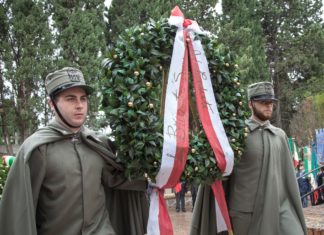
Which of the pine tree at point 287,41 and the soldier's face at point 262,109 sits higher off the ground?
the pine tree at point 287,41

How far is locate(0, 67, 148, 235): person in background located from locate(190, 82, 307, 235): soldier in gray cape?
1468mm

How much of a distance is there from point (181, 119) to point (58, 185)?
1.28 m

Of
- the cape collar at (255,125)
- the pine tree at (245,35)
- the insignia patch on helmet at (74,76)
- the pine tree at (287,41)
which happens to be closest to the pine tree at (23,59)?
the pine tree at (245,35)

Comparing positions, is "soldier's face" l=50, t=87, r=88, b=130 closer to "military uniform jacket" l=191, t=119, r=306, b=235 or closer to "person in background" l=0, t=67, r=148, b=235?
"person in background" l=0, t=67, r=148, b=235

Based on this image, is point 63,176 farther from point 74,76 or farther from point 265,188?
point 265,188

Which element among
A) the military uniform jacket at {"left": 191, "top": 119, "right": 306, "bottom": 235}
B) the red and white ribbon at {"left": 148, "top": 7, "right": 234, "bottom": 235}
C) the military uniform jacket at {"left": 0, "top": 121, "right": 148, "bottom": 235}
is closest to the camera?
the military uniform jacket at {"left": 0, "top": 121, "right": 148, "bottom": 235}

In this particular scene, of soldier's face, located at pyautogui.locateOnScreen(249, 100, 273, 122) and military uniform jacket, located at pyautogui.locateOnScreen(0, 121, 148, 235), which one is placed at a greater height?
soldier's face, located at pyautogui.locateOnScreen(249, 100, 273, 122)

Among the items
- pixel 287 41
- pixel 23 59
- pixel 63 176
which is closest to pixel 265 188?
pixel 63 176

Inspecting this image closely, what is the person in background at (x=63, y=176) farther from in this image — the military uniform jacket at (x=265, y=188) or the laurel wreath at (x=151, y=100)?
the military uniform jacket at (x=265, y=188)

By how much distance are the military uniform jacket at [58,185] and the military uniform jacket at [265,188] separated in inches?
61.9

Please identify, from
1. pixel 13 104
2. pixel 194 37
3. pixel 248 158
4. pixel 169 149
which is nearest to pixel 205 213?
pixel 248 158

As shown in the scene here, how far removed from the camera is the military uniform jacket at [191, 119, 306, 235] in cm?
488

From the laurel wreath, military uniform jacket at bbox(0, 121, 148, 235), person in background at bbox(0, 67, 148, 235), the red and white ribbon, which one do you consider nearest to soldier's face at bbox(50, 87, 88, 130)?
person in background at bbox(0, 67, 148, 235)

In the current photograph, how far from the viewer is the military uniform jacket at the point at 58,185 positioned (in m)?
3.43
